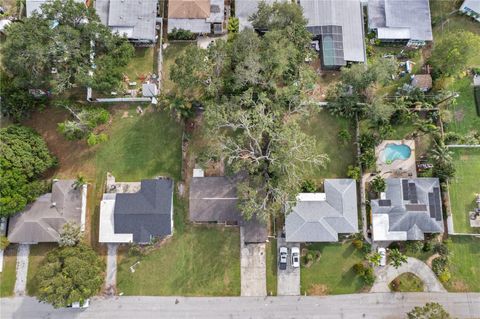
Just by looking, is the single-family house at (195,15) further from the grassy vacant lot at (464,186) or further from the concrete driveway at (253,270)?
the grassy vacant lot at (464,186)

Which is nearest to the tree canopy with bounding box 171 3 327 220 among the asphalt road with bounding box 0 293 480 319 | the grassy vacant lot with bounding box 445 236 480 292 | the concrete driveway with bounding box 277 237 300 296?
the concrete driveway with bounding box 277 237 300 296

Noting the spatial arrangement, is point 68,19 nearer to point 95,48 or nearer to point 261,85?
point 95,48

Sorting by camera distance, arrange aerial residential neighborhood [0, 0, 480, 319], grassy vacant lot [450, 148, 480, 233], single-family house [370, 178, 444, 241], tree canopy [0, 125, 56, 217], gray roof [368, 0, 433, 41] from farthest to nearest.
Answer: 1. gray roof [368, 0, 433, 41]
2. grassy vacant lot [450, 148, 480, 233]
3. single-family house [370, 178, 444, 241]
4. aerial residential neighborhood [0, 0, 480, 319]
5. tree canopy [0, 125, 56, 217]

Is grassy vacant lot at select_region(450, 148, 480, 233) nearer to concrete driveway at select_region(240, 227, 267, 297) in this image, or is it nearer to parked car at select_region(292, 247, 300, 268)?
parked car at select_region(292, 247, 300, 268)

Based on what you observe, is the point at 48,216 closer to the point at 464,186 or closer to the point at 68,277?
the point at 68,277

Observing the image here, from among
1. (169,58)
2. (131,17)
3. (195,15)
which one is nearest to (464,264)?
(169,58)

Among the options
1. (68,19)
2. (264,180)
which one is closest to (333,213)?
(264,180)

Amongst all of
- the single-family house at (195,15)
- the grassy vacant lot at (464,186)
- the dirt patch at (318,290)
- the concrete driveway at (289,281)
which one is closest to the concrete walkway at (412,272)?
the dirt patch at (318,290)
